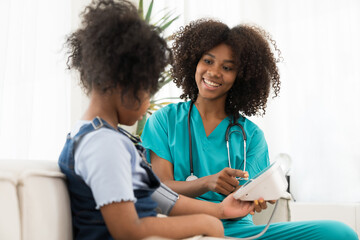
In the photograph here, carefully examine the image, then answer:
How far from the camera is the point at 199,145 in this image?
184 cm

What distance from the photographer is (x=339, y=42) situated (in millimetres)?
3697

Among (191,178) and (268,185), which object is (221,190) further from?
(268,185)

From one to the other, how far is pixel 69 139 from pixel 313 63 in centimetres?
306

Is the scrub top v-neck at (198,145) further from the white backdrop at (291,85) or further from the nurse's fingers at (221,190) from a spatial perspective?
the white backdrop at (291,85)

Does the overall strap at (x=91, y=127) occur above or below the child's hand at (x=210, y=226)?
above

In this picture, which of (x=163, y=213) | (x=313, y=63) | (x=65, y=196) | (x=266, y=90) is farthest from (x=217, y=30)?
(x=313, y=63)

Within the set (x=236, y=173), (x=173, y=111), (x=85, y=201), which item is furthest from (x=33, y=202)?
(x=173, y=111)

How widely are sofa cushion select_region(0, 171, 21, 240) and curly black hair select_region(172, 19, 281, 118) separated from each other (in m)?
1.17

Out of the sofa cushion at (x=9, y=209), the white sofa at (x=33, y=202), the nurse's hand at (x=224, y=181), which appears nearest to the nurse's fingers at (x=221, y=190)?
the nurse's hand at (x=224, y=181)

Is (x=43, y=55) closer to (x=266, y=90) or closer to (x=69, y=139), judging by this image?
(x=266, y=90)

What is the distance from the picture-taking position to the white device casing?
127 cm

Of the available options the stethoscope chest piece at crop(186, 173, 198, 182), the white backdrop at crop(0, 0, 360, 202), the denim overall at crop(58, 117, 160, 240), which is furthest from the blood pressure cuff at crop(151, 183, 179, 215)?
the white backdrop at crop(0, 0, 360, 202)

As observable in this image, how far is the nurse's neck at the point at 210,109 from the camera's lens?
1942 mm

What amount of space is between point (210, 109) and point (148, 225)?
103cm
